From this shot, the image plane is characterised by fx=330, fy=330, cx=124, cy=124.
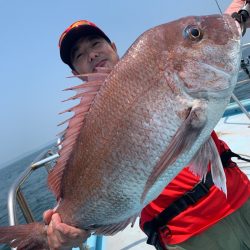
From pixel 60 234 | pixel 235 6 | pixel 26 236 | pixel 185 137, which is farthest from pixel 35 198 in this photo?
pixel 185 137

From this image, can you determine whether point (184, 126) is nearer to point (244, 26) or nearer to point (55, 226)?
point (55, 226)

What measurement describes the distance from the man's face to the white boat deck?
6.41 ft

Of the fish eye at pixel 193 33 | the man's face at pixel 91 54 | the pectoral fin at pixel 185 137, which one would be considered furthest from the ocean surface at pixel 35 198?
the fish eye at pixel 193 33

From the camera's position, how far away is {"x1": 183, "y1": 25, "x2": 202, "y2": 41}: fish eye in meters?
1.66

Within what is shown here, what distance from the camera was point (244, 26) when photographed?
2.28 metres

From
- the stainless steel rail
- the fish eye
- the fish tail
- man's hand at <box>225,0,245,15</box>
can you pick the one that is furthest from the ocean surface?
man's hand at <box>225,0,245,15</box>

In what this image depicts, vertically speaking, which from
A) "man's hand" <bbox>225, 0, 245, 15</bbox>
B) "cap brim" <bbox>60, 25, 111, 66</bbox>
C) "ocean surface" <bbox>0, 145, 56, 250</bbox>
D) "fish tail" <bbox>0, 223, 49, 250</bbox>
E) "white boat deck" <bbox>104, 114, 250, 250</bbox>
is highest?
"cap brim" <bbox>60, 25, 111, 66</bbox>

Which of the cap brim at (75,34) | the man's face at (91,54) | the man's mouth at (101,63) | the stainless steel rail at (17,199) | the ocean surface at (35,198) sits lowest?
the ocean surface at (35,198)

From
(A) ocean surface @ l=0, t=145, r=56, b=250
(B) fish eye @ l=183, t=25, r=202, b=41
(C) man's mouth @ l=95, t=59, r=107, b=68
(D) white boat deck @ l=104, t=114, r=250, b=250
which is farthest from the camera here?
(A) ocean surface @ l=0, t=145, r=56, b=250

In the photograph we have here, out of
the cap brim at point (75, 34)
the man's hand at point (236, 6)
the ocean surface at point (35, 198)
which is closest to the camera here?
the man's hand at point (236, 6)

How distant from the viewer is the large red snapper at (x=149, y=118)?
5.14 feet

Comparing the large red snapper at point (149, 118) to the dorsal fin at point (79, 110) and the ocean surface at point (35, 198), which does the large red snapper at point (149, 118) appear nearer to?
the dorsal fin at point (79, 110)

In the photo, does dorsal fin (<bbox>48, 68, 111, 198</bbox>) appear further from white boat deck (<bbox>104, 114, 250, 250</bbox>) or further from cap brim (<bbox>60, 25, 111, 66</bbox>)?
white boat deck (<bbox>104, 114, 250, 250</bbox>)

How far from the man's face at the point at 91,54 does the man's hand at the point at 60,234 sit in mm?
1254
